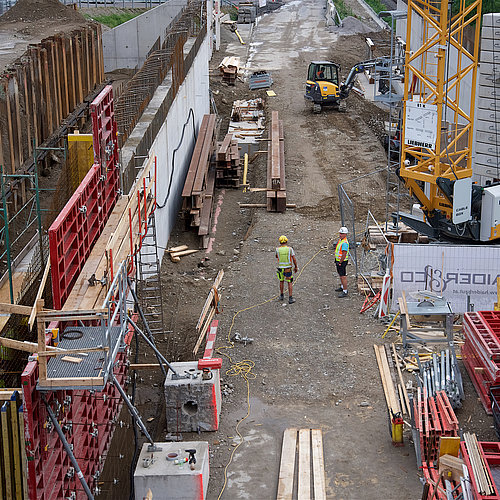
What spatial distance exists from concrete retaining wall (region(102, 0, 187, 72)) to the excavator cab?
789cm

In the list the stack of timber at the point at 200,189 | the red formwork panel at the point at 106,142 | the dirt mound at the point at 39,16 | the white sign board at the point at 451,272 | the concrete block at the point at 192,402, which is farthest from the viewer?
the dirt mound at the point at 39,16

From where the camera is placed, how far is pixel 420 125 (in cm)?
2050

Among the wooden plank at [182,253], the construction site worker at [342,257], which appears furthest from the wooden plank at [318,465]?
the wooden plank at [182,253]

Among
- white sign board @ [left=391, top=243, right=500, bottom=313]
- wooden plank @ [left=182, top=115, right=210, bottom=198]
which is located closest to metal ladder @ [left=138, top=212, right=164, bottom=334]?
wooden plank @ [left=182, top=115, right=210, bottom=198]

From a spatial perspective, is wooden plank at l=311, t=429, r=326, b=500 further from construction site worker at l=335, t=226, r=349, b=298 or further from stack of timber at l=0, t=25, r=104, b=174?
stack of timber at l=0, t=25, r=104, b=174

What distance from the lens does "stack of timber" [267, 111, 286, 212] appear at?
24.5m

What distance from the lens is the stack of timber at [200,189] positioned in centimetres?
2255

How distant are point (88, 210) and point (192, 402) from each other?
3.53 meters

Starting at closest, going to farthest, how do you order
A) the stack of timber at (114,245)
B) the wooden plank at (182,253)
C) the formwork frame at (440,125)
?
1. the stack of timber at (114,245)
2. the formwork frame at (440,125)
3. the wooden plank at (182,253)

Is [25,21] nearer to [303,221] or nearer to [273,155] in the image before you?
[273,155]

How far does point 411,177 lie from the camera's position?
68.1 ft

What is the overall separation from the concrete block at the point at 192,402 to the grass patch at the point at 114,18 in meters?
34.8

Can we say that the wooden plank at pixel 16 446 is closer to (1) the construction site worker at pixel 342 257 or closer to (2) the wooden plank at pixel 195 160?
(1) the construction site worker at pixel 342 257

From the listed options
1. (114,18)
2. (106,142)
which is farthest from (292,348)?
(114,18)
